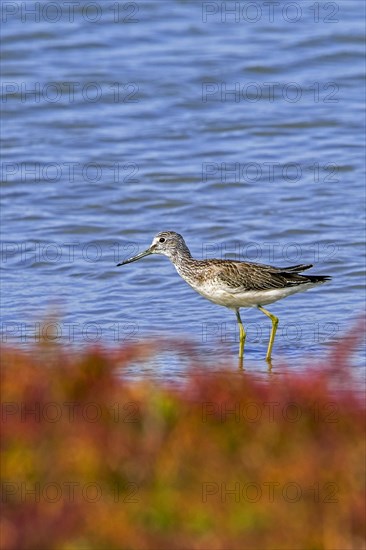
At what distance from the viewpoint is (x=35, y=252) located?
451 inches

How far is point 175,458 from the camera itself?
10.8 ft

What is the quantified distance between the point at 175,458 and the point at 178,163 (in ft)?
35.1

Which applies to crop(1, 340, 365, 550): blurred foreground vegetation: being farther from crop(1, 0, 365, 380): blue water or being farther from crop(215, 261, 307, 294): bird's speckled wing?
crop(215, 261, 307, 294): bird's speckled wing

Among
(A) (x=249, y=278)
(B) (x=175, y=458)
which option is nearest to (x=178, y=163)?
(A) (x=249, y=278)

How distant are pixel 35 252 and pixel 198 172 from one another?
2872mm

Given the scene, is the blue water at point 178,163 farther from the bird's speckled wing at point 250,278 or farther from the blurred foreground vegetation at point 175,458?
the blurred foreground vegetation at point 175,458

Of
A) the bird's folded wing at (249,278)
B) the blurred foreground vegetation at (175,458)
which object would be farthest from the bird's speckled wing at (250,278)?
the blurred foreground vegetation at (175,458)

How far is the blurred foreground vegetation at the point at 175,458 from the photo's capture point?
2.93 m

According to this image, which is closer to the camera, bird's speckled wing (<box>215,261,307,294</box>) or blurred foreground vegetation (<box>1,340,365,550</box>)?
blurred foreground vegetation (<box>1,340,365,550</box>)

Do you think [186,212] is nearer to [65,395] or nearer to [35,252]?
[35,252]

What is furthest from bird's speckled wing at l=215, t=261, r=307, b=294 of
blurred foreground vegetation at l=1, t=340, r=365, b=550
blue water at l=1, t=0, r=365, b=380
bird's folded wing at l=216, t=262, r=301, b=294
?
blurred foreground vegetation at l=1, t=340, r=365, b=550

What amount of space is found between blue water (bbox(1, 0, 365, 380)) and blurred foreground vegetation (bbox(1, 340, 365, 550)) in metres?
3.90

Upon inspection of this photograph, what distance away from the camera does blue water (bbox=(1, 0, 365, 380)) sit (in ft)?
32.6

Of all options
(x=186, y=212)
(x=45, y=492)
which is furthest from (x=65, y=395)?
(x=186, y=212)
